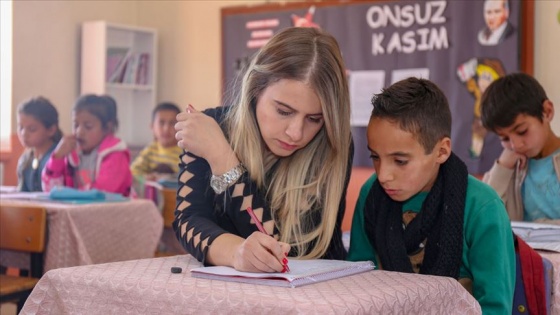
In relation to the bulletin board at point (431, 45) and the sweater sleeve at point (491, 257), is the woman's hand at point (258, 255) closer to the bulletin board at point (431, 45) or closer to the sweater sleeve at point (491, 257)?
the sweater sleeve at point (491, 257)

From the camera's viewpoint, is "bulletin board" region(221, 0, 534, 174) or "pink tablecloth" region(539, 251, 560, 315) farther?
"bulletin board" region(221, 0, 534, 174)

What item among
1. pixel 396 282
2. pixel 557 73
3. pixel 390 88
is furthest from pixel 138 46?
pixel 396 282

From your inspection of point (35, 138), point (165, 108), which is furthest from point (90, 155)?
point (165, 108)

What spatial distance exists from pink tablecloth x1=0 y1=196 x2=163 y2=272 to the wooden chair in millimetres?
140

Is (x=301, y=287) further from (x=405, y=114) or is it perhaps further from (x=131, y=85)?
(x=131, y=85)

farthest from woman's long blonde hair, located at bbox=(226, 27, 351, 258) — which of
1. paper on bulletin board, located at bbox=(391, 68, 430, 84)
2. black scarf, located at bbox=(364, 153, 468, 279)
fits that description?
paper on bulletin board, located at bbox=(391, 68, 430, 84)

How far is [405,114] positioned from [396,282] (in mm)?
456

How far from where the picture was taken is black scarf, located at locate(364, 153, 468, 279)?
1534 millimetres

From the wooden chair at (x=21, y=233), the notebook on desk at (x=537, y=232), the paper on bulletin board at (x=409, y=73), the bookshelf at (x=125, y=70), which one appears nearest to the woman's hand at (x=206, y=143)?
the notebook on desk at (x=537, y=232)

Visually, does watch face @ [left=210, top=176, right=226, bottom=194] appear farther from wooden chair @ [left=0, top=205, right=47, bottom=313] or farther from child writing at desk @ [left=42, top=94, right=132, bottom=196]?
child writing at desk @ [left=42, top=94, right=132, bottom=196]

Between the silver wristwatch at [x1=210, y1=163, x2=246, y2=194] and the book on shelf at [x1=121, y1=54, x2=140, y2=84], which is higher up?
the book on shelf at [x1=121, y1=54, x2=140, y2=84]

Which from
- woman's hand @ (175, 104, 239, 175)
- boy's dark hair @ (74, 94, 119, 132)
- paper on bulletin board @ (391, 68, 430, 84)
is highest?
paper on bulletin board @ (391, 68, 430, 84)

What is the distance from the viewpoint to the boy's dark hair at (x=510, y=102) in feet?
8.64

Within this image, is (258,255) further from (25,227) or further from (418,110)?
(25,227)
